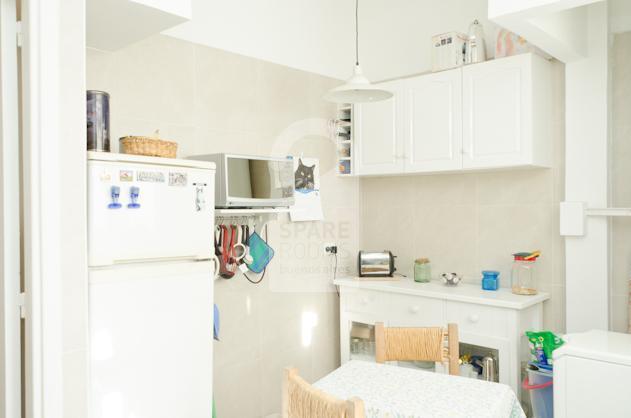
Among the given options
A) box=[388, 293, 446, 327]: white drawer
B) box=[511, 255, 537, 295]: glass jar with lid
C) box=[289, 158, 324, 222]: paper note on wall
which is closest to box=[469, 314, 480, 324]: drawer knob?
box=[388, 293, 446, 327]: white drawer

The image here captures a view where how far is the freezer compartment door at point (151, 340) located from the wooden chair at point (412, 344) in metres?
0.71

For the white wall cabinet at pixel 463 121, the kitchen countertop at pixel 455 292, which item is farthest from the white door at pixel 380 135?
the kitchen countertop at pixel 455 292

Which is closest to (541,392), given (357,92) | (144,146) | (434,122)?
(434,122)

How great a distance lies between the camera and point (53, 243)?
1.54 m

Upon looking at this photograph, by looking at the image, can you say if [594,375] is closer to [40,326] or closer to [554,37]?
[554,37]

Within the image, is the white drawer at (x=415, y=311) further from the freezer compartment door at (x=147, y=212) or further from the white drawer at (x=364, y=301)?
the freezer compartment door at (x=147, y=212)

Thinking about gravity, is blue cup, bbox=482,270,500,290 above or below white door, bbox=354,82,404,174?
below

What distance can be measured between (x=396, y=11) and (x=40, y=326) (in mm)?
3156

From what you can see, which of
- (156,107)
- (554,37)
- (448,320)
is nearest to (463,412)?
(448,320)

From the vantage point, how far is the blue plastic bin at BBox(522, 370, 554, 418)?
8.37ft

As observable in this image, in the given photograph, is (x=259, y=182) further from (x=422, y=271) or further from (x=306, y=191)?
(x=422, y=271)

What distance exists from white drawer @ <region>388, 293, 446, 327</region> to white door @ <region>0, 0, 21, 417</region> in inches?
84.6

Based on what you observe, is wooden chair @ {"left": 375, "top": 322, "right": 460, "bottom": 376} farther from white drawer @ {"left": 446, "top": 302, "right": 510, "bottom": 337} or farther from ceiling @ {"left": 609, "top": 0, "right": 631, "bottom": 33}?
ceiling @ {"left": 609, "top": 0, "right": 631, "bottom": 33}

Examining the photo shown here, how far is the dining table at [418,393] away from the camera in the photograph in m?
1.56
